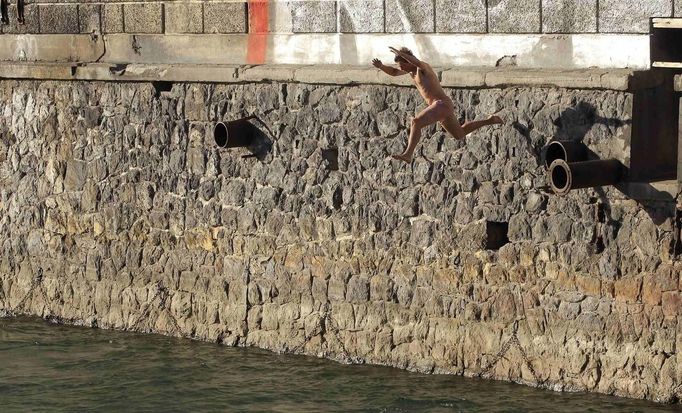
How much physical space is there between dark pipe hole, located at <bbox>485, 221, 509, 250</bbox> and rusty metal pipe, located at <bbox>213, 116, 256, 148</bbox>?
235cm

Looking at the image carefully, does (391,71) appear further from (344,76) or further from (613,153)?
(613,153)

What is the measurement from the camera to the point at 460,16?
458 inches

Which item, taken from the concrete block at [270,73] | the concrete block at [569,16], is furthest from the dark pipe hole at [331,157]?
the concrete block at [569,16]

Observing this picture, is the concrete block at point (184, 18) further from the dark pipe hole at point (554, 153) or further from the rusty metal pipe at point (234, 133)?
the dark pipe hole at point (554, 153)

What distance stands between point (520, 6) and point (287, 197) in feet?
8.53

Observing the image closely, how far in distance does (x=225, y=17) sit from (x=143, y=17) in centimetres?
94

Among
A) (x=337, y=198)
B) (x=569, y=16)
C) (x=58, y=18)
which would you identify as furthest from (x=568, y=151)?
(x=58, y=18)

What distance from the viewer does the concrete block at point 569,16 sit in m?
10.9

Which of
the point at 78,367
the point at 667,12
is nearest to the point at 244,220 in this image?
the point at 78,367

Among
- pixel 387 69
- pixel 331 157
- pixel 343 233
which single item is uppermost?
pixel 387 69

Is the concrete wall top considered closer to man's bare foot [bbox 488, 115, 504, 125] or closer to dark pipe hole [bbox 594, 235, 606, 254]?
man's bare foot [bbox 488, 115, 504, 125]

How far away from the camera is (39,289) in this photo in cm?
1458

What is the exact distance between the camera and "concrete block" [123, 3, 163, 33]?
537 inches

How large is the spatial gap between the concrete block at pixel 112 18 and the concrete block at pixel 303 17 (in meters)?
1.73
